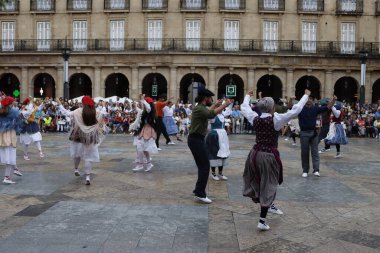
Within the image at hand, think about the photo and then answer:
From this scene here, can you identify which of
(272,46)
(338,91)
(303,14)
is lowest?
(338,91)

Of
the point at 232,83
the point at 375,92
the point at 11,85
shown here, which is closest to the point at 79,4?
the point at 11,85

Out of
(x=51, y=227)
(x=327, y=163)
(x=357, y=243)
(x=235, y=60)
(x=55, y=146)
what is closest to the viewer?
(x=357, y=243)

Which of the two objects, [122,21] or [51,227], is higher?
[122,21]

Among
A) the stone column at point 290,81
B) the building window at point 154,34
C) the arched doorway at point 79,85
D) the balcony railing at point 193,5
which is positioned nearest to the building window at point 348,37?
the stone column at point 290,81

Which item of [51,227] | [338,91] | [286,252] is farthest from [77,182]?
[338,91]

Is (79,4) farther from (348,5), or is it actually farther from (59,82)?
(348,5)

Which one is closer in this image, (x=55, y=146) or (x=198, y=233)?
(x=198, y=233)

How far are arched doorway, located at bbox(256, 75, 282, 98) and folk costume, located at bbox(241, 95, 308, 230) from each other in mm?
29628

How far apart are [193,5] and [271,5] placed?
5574 millimetres

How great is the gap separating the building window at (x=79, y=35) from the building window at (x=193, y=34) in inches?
295

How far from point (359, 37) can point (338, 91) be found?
4.80m

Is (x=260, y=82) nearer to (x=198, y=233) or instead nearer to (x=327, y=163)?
(x=327, y=163)

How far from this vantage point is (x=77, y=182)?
387 inches

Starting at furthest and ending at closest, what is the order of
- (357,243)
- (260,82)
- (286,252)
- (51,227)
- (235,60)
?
(260,82) < (235,60) < (51,227) < (357,243) < (286,252)
